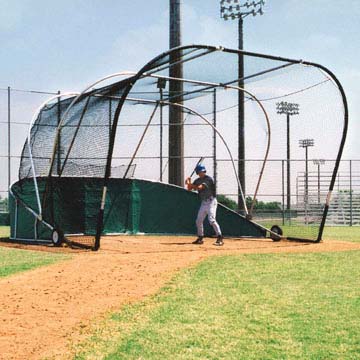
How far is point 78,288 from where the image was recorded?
662 centimetres

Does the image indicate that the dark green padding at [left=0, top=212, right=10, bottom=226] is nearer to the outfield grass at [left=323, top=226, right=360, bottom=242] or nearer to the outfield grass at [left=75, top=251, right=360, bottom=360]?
the outfield grass at [left=323, top=226, right=360, bottom=242]

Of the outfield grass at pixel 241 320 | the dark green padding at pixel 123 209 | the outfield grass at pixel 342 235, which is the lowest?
the outfield grass at pixel 342 235

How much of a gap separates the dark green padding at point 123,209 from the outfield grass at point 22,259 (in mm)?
1943

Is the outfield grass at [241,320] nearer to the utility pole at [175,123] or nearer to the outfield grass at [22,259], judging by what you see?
the outfield grass at [22,259]

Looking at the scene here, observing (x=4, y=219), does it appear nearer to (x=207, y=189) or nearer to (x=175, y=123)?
(x=175, y=123)

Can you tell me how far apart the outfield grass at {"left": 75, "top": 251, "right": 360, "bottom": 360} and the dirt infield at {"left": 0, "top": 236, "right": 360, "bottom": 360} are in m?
0.29

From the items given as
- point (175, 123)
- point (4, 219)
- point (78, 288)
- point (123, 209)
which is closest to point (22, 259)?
point (78, 288)

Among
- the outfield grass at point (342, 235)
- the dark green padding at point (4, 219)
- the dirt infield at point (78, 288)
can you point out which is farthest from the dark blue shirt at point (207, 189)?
the dark green padding at point (4, 219)

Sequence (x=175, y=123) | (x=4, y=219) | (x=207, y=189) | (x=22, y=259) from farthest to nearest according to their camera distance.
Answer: (x=4, y=219) < (x=175, y=123) < (x=207, y=189) < (x=22, y=259)

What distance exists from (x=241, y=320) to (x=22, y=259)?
18.2 feet

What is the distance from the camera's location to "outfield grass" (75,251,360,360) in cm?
407

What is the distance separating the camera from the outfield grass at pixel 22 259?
8.30 m

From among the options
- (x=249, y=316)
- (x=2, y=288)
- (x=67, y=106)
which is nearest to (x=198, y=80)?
(x=67, y=106)

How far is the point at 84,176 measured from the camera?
13.5 metres
